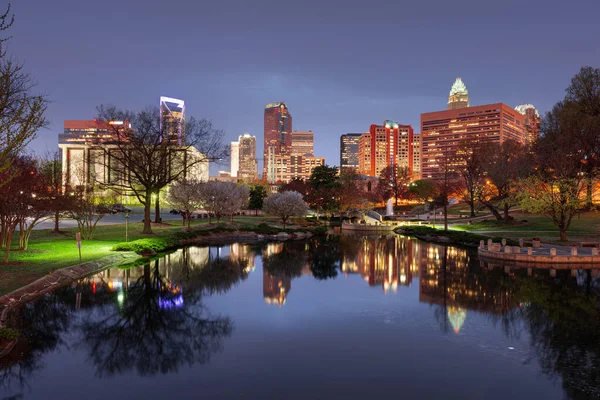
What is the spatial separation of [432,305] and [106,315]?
48.1 ft

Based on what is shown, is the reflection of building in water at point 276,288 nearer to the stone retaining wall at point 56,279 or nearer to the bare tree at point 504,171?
the stone retaining wall at point 56,279

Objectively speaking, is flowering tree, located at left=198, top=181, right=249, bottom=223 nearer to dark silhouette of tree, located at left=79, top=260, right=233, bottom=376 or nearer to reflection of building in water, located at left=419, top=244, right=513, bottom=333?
reflection of building in water, located at left=419, top=244, right=513, bottom=333

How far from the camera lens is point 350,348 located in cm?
1402

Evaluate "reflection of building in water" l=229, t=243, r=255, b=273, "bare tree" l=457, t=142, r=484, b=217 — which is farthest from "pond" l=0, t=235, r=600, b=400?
"bare tree" l=457, t=142, r=484, b=217

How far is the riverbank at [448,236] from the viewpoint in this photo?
42944 mm

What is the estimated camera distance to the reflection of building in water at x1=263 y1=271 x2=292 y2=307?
69.1 feet

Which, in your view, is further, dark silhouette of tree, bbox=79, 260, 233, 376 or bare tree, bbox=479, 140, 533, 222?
bare tree, bbox=479, 140, 533, 222

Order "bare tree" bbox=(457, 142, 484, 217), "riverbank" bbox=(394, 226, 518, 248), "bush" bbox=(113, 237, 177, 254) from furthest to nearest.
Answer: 1. "bare tree" bbox=(457, 142, 484, 217)
2. "riverbank" bbox=(394, 226, 518, 248)
3. "bush" bbox=(113, 237, 177, 254)

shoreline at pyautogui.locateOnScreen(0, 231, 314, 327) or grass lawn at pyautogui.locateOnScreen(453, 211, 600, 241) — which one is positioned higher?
grass lawn at pyautogui.locateOnScreen(453, 211, 600, 241)

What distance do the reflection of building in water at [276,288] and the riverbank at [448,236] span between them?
929 inches

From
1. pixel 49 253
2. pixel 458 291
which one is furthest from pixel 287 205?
pixel 458 291

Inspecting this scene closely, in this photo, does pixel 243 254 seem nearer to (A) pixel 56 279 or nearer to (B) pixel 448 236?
(A) pixel 56 279

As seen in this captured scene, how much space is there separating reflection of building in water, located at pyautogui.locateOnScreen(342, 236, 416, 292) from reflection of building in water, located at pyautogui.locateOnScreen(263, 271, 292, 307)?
5.24 m

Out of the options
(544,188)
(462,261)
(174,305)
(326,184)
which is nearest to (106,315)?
(174,305)
